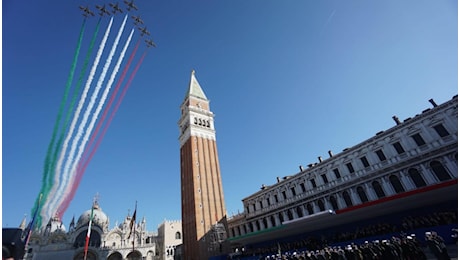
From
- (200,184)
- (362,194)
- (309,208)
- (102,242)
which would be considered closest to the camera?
(362,194)

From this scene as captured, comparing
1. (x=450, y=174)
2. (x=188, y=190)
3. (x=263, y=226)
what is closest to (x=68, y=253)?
(x=188, y=190)

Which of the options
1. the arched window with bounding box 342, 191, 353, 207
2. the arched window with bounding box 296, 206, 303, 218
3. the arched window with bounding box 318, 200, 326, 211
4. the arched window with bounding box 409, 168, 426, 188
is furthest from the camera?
the arched window with bounding box 296, 206, 303, 218

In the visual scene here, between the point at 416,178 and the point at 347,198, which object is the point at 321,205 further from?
the point at 416,178

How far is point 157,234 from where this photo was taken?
189ft

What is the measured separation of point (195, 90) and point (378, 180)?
38811 mm

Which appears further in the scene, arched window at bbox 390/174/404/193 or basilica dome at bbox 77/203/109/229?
basilica dome at bbox 77/203/109/229

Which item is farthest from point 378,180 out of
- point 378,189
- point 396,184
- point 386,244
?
point 386,244

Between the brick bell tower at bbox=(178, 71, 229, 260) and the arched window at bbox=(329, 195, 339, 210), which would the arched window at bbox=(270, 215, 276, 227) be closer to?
the brick bell tower at bbox=(178, 71, 229, 260)

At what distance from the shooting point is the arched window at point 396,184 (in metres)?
21.0

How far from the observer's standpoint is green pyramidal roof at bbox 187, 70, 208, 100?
4941 cm

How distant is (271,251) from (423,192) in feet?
55.2

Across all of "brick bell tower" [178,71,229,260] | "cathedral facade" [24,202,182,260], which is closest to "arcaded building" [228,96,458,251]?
"brick bell tower" [178,71,229,260]

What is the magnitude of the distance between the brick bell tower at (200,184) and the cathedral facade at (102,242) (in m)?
10.7

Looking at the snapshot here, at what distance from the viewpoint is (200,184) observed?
124 ft
